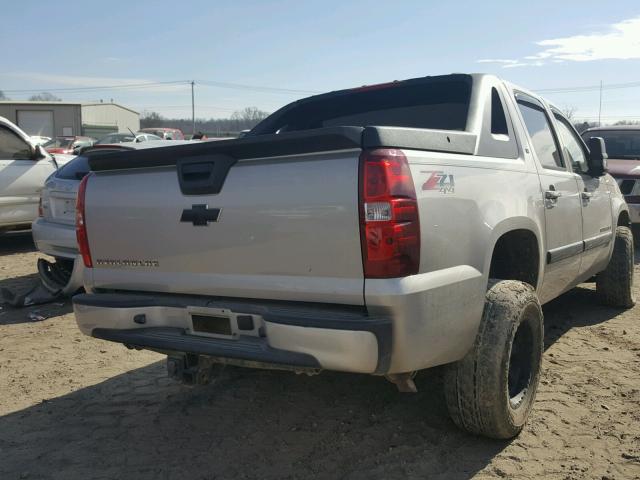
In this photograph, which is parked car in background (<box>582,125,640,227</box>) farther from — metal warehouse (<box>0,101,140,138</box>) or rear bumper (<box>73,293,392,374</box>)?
metal warehouse (<box>0,101,140,138</box>)

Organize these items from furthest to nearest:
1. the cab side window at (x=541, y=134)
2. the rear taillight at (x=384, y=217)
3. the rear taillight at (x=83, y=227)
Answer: the cab side window at (x=541, y=134)
the rear taillight at (x=83, y=227)
the rear taillight at (x=384, y=217)

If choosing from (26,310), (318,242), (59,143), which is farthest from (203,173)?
(59,143)

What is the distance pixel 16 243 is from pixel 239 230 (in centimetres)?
878

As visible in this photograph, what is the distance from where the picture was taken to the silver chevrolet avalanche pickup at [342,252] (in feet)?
8.12

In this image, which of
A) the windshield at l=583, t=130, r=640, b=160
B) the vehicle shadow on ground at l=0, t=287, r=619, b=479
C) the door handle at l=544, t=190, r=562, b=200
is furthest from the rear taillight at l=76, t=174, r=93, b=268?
the windshield at l=583, t=130, r=640, b=160

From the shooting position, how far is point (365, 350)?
2.45m

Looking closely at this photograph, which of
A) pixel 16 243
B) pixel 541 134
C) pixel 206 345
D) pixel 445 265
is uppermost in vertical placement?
pixel 541 134

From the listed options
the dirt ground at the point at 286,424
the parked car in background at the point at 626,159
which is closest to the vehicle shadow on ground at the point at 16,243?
the dirt ground at the point at 286,424

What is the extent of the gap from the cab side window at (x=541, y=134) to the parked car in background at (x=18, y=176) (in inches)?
284

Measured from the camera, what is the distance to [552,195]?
150 inches

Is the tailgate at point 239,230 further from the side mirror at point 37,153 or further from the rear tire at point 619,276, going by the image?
the side mirror at point 37,153

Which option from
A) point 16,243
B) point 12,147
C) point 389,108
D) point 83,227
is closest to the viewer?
point 83,227

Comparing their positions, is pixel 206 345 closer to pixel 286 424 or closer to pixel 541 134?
pixel 286 424

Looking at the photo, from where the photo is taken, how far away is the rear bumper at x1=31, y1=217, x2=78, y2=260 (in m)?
6.05
